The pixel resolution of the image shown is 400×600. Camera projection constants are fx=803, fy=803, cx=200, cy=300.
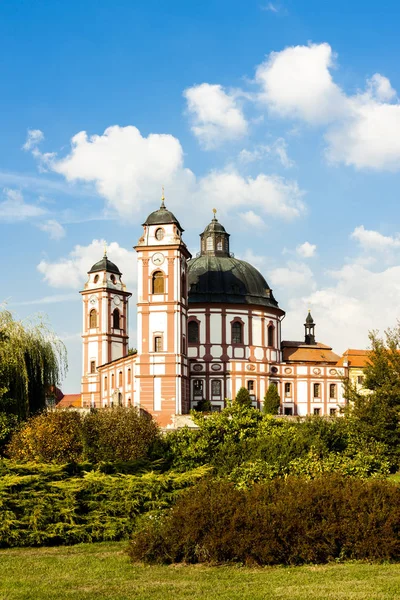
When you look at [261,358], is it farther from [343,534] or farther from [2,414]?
[343,534]

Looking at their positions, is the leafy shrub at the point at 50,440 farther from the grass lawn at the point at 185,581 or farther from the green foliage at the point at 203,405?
the green foliage at the point at 203,405

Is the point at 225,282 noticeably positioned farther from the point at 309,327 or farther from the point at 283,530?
the point at 283,530

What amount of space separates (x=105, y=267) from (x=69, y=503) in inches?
2407

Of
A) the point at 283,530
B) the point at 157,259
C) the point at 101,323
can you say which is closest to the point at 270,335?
the point at 157,259

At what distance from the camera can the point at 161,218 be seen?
200 ft

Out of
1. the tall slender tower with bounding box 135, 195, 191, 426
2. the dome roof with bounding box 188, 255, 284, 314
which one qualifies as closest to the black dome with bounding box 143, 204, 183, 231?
the tall slender tower with bounding box 135, 195, 191, 426

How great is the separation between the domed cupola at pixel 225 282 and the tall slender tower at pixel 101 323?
870 cm

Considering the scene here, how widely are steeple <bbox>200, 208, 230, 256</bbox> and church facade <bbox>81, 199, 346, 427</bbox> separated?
0.31 ft

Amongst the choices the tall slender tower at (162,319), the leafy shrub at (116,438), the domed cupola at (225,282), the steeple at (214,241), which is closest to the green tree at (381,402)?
the leafy shrub at (116,438)

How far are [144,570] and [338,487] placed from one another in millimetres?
3673

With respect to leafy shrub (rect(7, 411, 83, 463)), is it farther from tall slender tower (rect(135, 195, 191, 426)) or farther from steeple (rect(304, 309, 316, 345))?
steeple (rect(304, 309, 316, 345))

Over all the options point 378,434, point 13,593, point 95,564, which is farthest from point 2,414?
point 378,434

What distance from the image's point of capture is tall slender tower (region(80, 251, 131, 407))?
7525cm

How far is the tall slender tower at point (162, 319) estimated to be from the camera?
58469 millimetres
